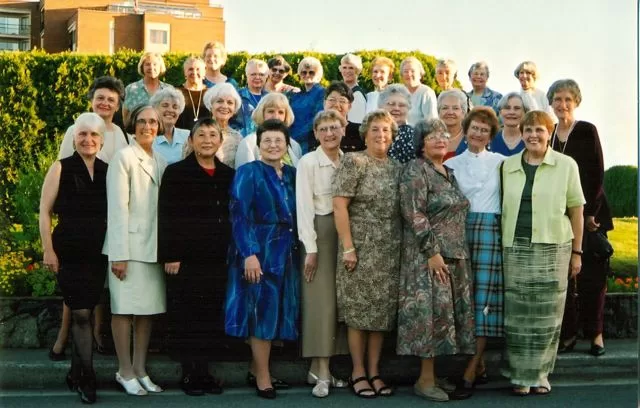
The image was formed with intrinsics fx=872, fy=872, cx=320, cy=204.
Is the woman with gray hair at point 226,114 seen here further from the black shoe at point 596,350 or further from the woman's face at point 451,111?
the black shoe at point 596,350

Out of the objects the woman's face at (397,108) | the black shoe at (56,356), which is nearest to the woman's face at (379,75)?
the woman's face at (397,108)

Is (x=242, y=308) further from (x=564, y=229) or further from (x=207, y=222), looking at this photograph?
(x=564, y=229)

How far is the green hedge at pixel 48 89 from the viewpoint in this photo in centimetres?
648

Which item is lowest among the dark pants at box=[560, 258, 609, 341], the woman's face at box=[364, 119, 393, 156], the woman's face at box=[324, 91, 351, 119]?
the dark pants at box=[560, 258, 609, 341]

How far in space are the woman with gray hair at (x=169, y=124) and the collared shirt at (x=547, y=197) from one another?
6.90ft

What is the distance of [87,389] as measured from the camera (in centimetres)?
488

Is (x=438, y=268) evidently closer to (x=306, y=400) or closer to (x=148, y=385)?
(x=306, y=400)

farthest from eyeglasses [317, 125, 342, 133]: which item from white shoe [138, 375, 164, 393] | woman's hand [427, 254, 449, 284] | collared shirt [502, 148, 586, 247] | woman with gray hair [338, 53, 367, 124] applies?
white shoe [138, 375, 164, 393]

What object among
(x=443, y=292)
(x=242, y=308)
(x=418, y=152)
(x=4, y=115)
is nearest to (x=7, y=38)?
(x=4, y=115)

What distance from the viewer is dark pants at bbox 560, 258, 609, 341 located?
5.85 meters

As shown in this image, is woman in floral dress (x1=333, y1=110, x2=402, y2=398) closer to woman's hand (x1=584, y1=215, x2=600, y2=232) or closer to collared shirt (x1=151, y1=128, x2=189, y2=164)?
collared shirt (x1=151, y1=128, x2=189, y2=164)

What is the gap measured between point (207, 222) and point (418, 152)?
1.30 metres

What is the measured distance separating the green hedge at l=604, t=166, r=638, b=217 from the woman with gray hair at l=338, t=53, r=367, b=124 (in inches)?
72.5

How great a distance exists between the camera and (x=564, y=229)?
16.9 feet
